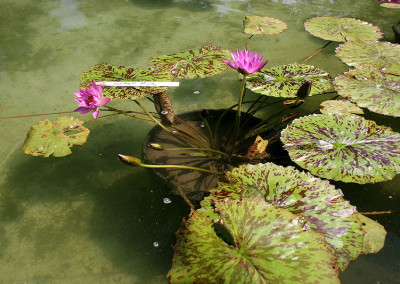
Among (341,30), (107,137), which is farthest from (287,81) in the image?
(107,137)

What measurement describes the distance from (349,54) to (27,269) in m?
2.01

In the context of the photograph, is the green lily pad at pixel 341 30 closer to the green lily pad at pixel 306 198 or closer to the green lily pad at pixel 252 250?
the green lily pad at pixel 306 198

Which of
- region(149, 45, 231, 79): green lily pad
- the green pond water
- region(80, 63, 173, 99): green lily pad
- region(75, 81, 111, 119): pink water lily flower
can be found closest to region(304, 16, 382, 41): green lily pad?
the green pond water

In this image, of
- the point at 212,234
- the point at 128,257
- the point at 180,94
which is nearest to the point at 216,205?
the point at 212,234

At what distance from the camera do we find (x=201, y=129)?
1.63 meters

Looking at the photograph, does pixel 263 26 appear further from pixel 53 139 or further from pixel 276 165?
pixel 53 139

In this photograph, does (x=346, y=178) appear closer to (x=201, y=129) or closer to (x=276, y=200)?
(x=276, y=200)

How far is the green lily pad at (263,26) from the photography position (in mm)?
1975

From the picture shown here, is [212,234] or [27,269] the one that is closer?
[212,234]

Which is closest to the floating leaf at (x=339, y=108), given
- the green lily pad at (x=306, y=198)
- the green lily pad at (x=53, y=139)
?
the green lily pad at (x=306, y=198)

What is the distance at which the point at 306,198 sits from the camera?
1.01 metres

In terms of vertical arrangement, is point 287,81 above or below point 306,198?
above

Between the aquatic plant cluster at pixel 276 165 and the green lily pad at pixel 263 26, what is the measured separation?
27 centimetres

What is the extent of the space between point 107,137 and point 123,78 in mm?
518
